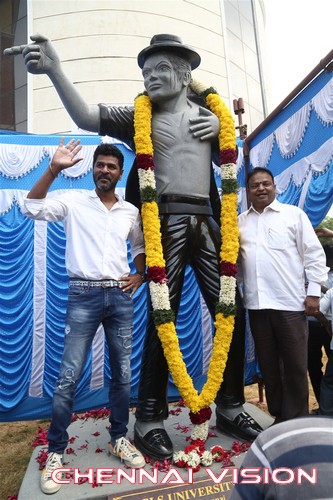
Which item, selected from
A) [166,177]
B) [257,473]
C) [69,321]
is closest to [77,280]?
[69,321]

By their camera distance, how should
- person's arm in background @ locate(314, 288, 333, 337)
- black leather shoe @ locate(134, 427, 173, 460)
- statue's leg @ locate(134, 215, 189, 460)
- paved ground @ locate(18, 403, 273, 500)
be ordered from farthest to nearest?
person's arm in background @ locate(314, 288, 333, 337), statue's leg @ locate(134, 215, 189, 460), black leather shoe @ locate(134, 427, 173, 460), paved ground @ locate(18, 403, 273, 500)

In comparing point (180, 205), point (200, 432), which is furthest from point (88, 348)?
point (180, 205)

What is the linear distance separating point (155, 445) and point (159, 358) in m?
0.49

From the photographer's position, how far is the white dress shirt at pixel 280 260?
7.98 feet

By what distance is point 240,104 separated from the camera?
14.9 ft

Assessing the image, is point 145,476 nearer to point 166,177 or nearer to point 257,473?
point 257,473

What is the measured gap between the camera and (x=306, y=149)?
10.6 feet

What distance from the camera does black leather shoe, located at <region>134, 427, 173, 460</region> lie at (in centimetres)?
212

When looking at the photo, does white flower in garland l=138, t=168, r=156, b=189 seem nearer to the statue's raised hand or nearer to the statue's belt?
the statue's belt

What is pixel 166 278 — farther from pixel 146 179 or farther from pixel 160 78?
pixel 160 78

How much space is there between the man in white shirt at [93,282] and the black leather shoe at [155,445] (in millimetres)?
76

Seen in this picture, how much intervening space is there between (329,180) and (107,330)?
2.11 meters

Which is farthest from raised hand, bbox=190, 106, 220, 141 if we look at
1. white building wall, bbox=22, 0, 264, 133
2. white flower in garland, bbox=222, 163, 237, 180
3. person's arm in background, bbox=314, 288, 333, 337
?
white building wall, bbox=22, 0, 264, 133

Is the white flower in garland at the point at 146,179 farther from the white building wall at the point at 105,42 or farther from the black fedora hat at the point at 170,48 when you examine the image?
the white building wall at the point at 105,42
